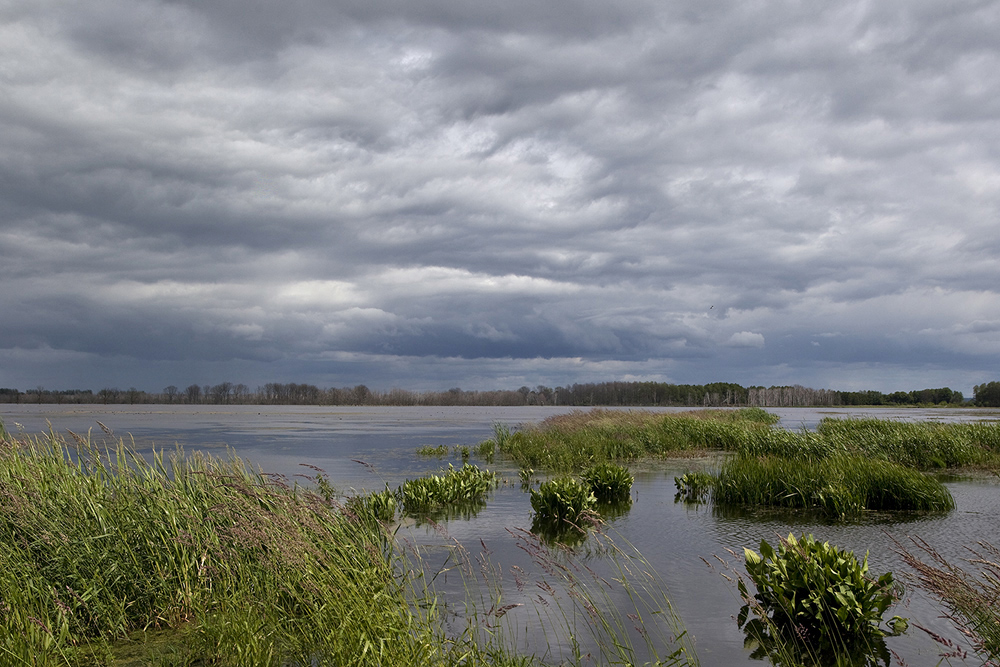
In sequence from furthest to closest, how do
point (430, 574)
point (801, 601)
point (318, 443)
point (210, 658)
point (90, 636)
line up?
1. point (318, 443)
2. point (430, 574)
3. point (801, 601)
4. point (90, 636)
5. point (210, 658)

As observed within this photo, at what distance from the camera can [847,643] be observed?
716 cm

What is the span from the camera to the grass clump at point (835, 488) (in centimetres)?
1504

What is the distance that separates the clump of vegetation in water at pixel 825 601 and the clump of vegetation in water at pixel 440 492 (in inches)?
393

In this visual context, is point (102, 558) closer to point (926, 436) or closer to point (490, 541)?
point (490, 541)

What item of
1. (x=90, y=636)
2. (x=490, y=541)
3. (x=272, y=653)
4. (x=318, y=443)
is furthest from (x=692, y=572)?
(x=318, y=443)

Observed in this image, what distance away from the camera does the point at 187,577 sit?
7.12m

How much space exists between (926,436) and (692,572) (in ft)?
67.4

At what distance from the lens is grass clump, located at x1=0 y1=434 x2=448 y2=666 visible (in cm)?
581

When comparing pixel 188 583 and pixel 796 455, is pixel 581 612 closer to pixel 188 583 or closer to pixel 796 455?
pixel 188 583

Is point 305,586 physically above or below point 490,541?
above

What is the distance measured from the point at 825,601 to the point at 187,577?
700cm

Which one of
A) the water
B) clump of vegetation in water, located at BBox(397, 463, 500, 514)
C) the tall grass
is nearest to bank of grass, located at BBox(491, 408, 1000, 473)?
the water

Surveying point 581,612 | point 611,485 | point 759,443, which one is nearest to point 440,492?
point 611,485

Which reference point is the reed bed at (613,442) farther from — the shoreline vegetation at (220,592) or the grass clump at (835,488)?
the shoreline vegetation at (220,592)
